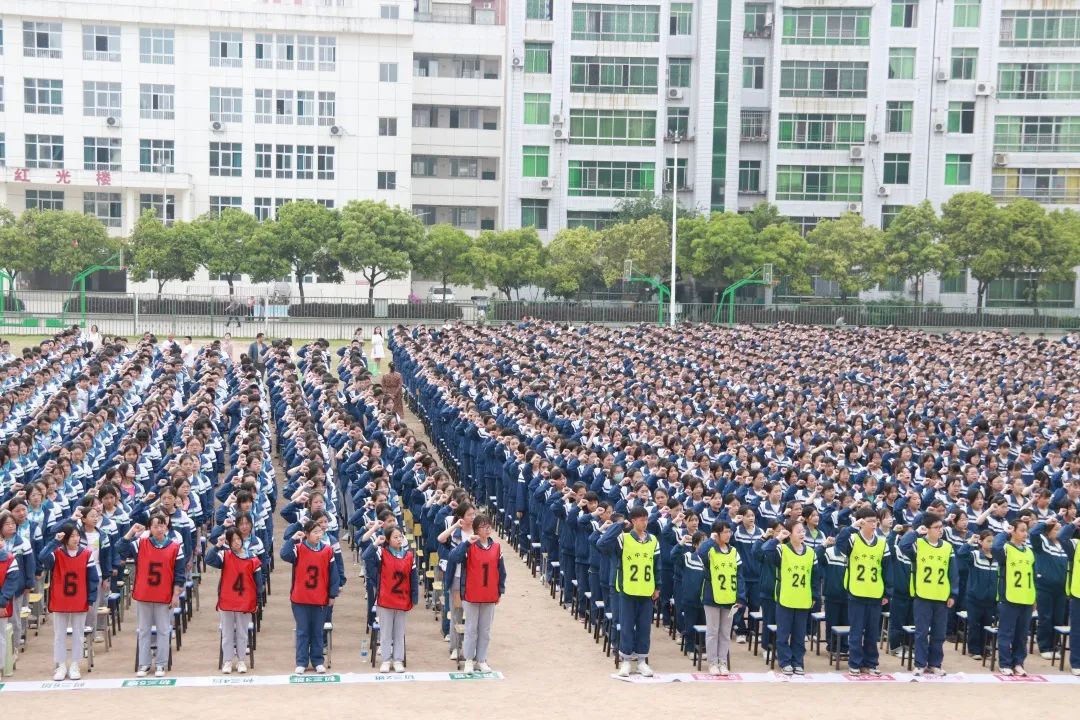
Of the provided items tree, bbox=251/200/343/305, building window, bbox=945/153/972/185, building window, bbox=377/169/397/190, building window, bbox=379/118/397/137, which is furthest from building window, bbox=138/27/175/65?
building window, bbox=945/153/972/185

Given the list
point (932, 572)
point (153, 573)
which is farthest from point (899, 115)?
point (153, 573)

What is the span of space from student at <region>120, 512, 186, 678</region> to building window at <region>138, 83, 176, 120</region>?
5460 cm

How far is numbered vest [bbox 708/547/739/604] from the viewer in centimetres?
1291

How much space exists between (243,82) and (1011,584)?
56.4 meters

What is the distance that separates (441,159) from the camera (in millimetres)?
69625

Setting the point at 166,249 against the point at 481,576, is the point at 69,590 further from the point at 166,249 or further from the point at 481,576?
the point at 166,249

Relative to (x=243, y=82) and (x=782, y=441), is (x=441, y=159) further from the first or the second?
(x=782, y=441)

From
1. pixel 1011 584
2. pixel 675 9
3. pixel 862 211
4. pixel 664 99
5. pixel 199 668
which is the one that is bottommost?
pixel 199 668

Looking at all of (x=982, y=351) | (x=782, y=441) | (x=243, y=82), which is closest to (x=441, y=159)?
(x=243, y=82)

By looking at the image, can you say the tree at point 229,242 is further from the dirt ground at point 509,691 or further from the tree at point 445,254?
the dirt ground at point 509,691

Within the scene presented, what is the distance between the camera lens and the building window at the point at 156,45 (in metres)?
63.3

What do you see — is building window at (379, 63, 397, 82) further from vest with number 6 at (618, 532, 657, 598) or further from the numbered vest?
the numbered vest

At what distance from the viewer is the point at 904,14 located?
64562 millimetres

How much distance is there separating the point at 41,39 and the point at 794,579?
5820 centimetres
